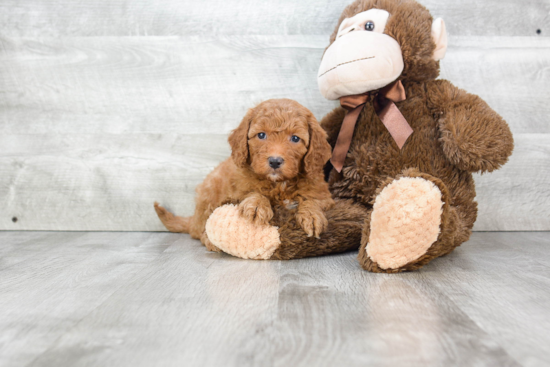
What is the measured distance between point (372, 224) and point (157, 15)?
5.19 ft

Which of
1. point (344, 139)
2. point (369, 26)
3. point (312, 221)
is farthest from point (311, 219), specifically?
point (369, 26)

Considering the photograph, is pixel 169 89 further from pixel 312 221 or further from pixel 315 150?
pixel 312 221

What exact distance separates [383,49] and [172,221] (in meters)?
1.29

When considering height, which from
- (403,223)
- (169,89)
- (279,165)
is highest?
(169,89)

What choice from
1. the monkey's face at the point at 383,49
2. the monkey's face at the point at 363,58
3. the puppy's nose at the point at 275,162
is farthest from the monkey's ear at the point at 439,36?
the puppy's nose at the point at 275,162

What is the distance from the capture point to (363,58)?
62.6 inches

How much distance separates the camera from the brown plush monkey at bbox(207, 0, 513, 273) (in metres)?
1.50

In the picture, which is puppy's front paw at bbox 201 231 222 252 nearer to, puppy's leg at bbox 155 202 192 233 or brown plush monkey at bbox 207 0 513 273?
brown plush monkey at bbox 207 0 513 273

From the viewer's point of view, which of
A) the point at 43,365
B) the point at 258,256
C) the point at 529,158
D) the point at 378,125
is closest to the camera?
the point at 43,365

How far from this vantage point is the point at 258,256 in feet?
5.15

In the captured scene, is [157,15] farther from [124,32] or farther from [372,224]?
[372,224]

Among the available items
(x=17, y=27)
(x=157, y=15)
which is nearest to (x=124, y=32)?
(x=157, y=15)

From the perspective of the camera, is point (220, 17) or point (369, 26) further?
point (220, 17)

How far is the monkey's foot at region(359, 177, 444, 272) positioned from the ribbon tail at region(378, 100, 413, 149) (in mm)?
305
